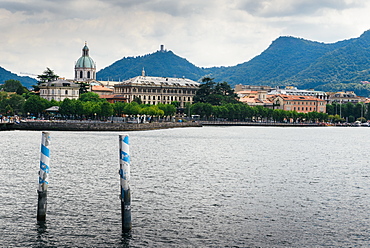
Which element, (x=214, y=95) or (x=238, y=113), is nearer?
(x=238, y=113)

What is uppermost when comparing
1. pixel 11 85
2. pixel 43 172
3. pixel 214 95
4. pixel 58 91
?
pixel 11 85

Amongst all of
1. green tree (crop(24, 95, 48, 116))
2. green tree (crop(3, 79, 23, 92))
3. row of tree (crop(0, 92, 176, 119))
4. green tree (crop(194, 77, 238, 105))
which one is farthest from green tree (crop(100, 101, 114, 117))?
green tree (crop(3, 79, 23, 92))

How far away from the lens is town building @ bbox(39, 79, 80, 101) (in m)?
160

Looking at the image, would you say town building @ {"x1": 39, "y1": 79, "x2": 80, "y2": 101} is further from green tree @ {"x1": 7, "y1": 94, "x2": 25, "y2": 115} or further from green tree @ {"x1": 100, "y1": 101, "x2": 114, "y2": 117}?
green tree @ {"x1": 100, "y1": 101, "x2": 114, "y2": 117}

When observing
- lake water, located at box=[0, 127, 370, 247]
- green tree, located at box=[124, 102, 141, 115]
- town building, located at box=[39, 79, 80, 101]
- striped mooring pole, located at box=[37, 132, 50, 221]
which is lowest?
lake water, located at box=[0, 127, 370, 247]

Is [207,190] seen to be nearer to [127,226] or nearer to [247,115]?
[127,226]

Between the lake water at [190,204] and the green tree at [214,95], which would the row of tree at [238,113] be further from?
the lake water at [190,204]

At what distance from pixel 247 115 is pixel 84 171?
12591 cm

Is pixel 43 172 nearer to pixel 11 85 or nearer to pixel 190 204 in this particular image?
pixel 190 204

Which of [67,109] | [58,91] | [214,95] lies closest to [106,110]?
[67,109]

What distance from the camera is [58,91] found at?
526 feet

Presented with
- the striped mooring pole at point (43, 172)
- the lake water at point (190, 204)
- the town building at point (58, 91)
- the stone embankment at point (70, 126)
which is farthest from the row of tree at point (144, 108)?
the striped mooring pole at point (43, 172)

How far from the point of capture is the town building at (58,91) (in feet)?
525

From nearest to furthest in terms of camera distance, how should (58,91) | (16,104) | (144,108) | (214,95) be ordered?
1. (16,104)
2. (144,108)
3. (58,91)
4. (214,95)
